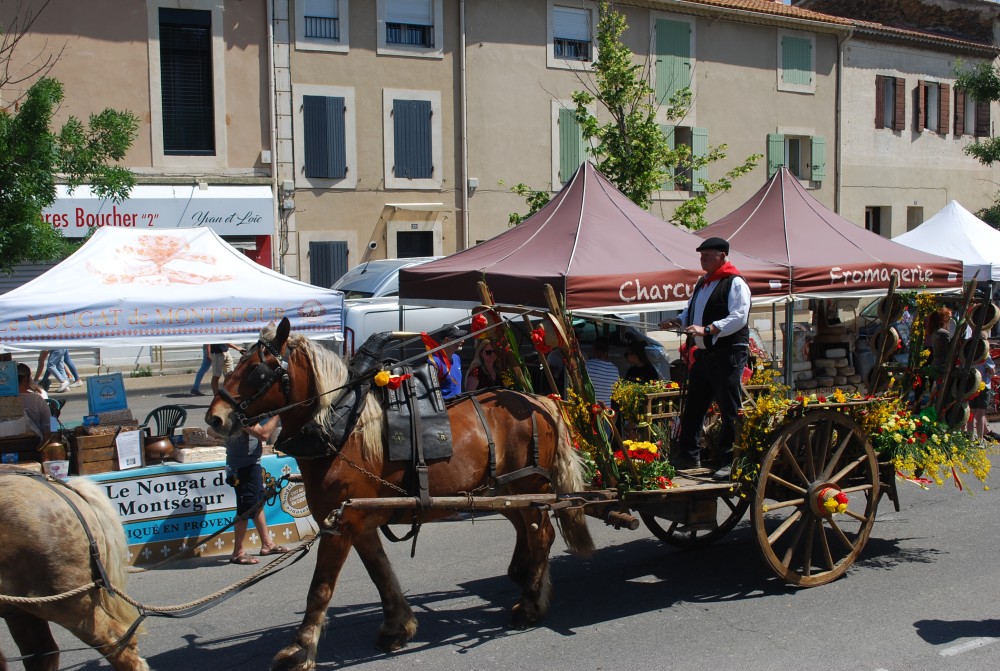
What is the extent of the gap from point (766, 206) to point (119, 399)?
7206 millimetres

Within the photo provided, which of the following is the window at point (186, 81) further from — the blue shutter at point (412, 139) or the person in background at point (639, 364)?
the person in background at point (639, 364)

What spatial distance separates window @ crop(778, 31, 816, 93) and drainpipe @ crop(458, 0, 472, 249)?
9.33 m

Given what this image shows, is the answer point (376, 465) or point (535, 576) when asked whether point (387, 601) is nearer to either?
point (376, 465)

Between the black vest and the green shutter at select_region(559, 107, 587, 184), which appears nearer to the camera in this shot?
the black vest

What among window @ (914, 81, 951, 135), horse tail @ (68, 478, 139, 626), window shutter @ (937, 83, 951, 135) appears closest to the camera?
horse tail @ (68, 478, 139, 626)

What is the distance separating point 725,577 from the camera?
21.0 ft

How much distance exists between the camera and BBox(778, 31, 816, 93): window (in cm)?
2431

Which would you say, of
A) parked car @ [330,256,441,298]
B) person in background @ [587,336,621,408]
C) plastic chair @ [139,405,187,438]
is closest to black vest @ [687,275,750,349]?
person in background @ [587,336,621,408]

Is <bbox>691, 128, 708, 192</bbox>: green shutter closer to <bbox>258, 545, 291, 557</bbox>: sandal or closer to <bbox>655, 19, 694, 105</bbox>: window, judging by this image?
<bbox>655, 19, 694, 105</bbox>: window

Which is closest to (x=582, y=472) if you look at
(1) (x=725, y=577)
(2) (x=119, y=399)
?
(1) (x=725, y=577)

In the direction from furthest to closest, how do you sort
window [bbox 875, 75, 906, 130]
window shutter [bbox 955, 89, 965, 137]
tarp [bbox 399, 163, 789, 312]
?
window shutter [bbox 955, 89, 965, 137]
window [bbox 875, 75, 906, 130]
tarp [bbox 399, 163, 789, 312]

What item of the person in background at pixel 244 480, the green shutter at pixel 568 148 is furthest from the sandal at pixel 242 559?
the green shutter at pixel 568 148

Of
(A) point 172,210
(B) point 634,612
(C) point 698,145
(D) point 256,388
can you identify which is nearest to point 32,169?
(D) point 256,388

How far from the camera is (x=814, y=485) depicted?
19.9 feet
